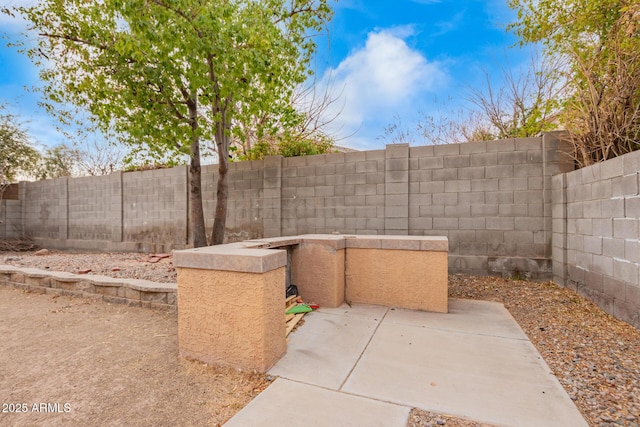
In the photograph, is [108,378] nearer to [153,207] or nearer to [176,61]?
[176,61]

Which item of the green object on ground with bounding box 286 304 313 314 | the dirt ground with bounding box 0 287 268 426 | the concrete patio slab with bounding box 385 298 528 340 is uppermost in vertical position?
the green object on ground with bounding box 286 304 313 314

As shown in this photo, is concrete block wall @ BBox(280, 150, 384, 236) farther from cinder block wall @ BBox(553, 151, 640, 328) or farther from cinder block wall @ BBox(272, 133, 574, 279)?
Result: cinder block wall @ BBox(553, 151, 640, 328)

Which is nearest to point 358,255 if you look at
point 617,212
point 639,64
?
point 617,212

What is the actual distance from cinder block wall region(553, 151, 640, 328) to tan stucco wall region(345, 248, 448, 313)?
184 centimetres

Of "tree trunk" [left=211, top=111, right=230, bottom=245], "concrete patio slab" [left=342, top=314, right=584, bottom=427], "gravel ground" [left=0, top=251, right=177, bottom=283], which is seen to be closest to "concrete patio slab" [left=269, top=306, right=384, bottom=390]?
"concrete patio slab" [left=342, top=314, right=584, bottom=427]

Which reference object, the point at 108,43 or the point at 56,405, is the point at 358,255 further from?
the point at 108,43

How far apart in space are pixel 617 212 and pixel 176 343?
5.03 meters

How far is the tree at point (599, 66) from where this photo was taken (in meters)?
4.11

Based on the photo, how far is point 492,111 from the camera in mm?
8414

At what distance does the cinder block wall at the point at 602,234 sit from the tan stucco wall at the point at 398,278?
184cm

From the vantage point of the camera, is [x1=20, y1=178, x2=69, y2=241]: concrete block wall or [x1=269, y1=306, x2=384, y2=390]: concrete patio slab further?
[x1=20, y1=178, x2=69, y2=241]: concrete block wall

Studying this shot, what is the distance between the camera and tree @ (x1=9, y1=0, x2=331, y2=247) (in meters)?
4.67

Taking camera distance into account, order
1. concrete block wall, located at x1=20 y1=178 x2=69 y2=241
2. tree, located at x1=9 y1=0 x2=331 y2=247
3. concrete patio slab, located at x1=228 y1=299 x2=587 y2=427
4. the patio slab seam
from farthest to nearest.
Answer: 1. concrete block wall, located at x1=20 y1=178 x2=69 y2=241
2. tree, located at x1=9 y1=0 x2=331 y2=247
3. the patio slab seam
4. concrete patio slab, located at x1=228 y1=299 x2=587 y2=427

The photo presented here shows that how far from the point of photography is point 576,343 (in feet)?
9.57
